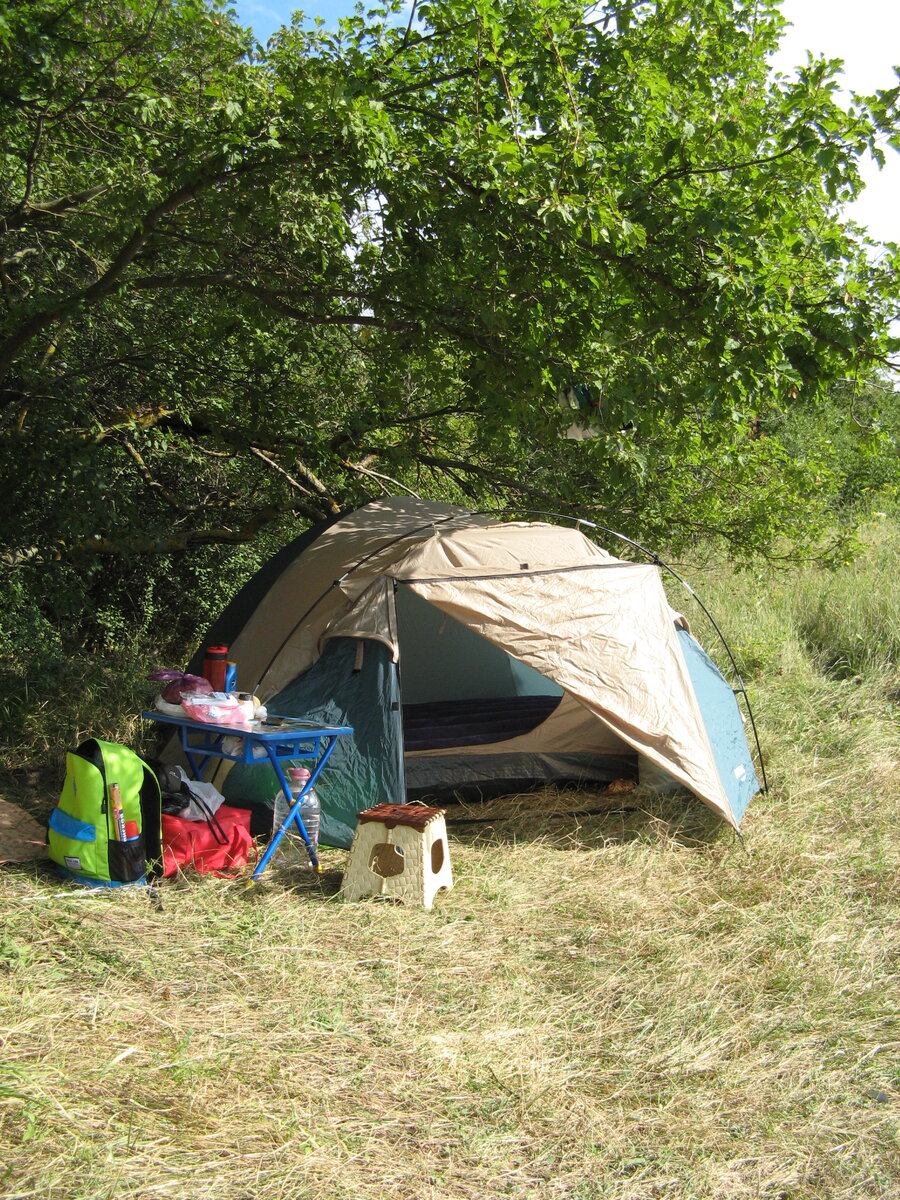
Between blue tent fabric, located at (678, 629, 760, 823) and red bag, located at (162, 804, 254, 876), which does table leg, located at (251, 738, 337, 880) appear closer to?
red bag, located at (162, 804, 254, 876)

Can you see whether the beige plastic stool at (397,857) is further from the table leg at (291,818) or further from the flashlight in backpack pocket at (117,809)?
the flashlight in backpack pocket at (117,809)

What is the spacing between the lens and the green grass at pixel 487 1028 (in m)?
2.38

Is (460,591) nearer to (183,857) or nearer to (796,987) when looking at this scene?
(183,857)

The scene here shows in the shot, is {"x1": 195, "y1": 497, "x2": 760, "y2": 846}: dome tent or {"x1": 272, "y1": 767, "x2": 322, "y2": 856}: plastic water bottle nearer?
{"x1": 272, "y1": 767, "x2": 322, "y2": 856}: plastic water bottle

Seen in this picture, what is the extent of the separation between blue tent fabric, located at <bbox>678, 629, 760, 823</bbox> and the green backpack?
2562mm

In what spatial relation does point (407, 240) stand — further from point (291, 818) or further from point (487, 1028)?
point (487, 1028)

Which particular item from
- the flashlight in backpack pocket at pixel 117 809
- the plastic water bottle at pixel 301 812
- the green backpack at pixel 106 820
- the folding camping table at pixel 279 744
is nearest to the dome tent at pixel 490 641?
the plastic water bottle at pixel 301 812

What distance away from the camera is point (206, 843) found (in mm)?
4168

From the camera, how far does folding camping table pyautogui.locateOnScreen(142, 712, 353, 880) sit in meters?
4.05

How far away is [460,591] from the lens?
15.2 ft

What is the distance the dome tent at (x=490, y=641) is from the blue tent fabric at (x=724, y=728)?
0.04 feet

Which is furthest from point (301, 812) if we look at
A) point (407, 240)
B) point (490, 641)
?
point (407, 240)

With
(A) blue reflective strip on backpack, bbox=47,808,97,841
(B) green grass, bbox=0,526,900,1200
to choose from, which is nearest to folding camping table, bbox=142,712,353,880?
(B) green grass, bbox=0,526,900,1200

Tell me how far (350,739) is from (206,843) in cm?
78
